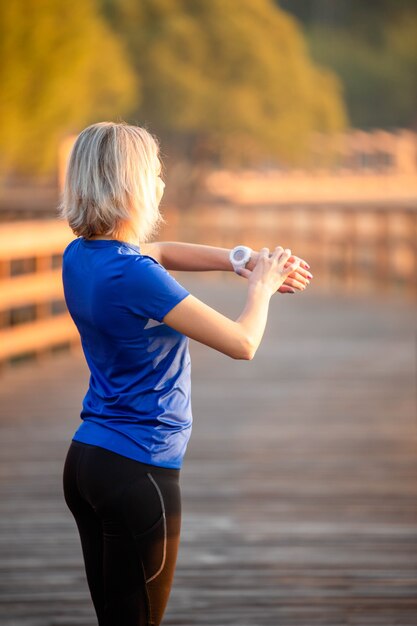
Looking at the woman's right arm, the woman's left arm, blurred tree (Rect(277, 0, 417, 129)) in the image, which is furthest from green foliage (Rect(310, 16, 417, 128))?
the woman's right arm

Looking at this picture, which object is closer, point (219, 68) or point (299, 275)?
point (299, 275)

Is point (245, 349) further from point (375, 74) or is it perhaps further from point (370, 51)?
point (370, 51)

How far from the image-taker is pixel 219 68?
85.6ft

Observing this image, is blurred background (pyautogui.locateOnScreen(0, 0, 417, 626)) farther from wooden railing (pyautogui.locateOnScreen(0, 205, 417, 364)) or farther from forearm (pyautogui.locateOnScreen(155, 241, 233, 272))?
forearm (pyautogui.locateOnScreen(155, 241, 233, 272))

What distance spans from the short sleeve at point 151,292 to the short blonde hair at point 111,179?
0.34 ft

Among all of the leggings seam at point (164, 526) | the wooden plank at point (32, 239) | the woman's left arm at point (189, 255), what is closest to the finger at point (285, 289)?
Answer: the woman's left arm at point (189, 255)

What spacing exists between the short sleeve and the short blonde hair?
104mm

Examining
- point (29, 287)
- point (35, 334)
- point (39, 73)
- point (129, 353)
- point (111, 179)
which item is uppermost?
point (39, 73)

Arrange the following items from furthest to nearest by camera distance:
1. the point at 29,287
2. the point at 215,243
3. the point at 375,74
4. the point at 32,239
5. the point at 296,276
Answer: the point at 375,74, the point at 215,243, the point at 29,287, the point at 32,239, the point at 296,276

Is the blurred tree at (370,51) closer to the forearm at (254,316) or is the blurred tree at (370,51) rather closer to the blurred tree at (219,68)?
the blurred tree at (219,68)

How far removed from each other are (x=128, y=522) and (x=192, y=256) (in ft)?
2.05

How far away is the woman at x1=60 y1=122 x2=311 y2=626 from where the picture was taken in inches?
95.3

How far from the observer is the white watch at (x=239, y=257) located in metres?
2.67

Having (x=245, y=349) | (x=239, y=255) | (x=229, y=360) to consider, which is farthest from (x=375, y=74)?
(x=245, y=349)
